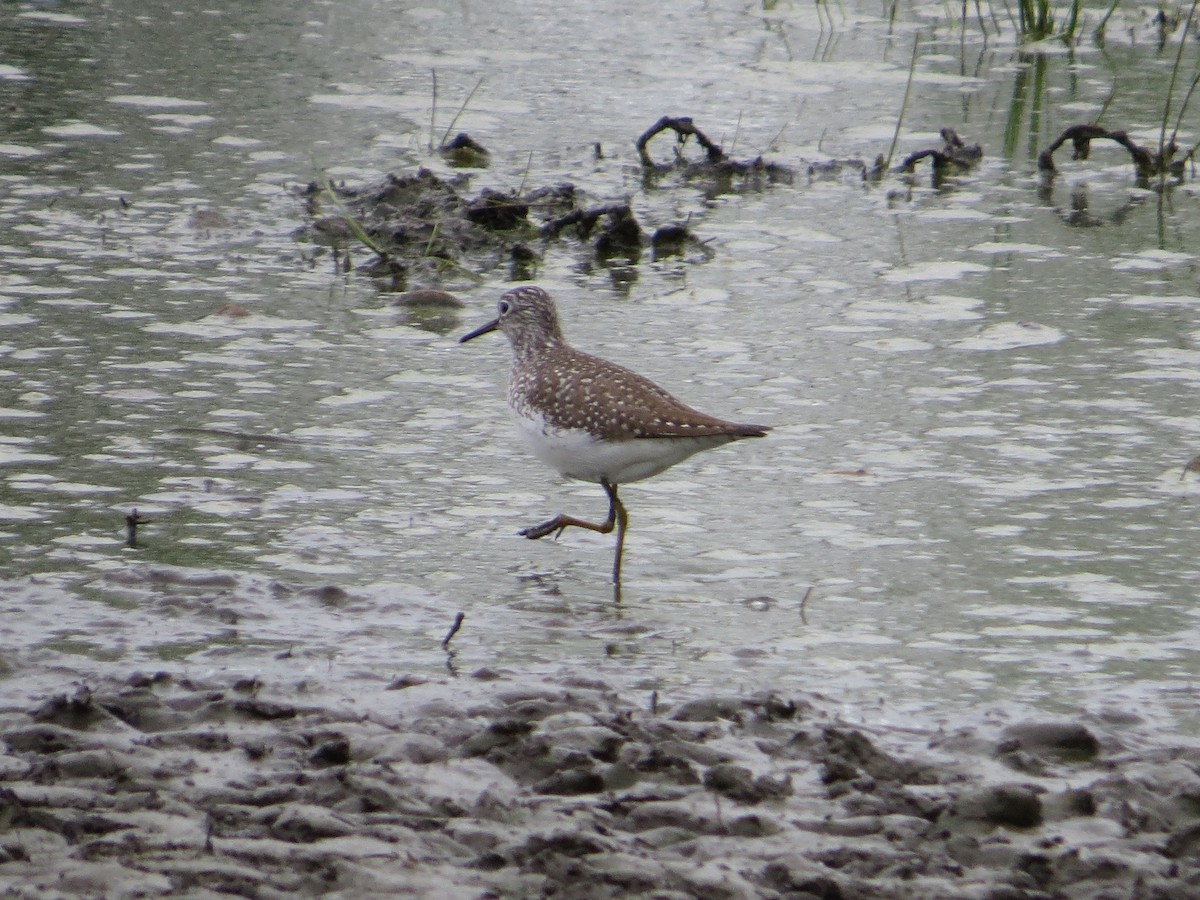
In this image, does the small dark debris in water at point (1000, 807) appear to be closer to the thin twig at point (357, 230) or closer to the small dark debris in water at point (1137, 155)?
the thin twig at point (357, 230)

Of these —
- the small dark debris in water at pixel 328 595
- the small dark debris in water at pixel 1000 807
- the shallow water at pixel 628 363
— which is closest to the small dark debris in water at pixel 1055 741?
the shallow water at pixel 628 363

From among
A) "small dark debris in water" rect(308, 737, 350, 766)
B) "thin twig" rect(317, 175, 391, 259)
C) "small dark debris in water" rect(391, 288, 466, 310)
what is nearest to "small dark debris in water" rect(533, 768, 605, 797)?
"small dark debris in water" rect(308, 737, 350, 766)

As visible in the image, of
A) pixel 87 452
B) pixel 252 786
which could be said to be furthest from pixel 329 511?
pixel 252 786

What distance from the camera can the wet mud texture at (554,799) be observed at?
3312mm

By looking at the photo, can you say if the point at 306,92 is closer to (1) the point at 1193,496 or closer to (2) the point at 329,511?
(2) the point at 329,511

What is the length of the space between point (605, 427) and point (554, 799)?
198 centimetres

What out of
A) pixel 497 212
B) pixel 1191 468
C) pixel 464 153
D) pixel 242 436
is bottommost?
pixel 242 436

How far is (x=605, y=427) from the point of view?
5.51 metres

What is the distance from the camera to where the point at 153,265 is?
8008mm

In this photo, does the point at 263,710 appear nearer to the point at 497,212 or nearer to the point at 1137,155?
the point at 497,212

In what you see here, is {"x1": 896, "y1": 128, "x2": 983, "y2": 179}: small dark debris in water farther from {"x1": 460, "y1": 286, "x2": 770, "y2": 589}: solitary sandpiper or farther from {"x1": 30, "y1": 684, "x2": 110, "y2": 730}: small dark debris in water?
{"x1": 30, "y1": 684, "x2": 110, "y2": 730}: small dark debris in water

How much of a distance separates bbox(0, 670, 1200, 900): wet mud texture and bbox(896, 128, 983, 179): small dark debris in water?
19.9ft

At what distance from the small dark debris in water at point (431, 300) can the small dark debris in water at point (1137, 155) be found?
3.97 meters

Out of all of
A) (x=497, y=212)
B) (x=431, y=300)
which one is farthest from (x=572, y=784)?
(x=497, y=212)
